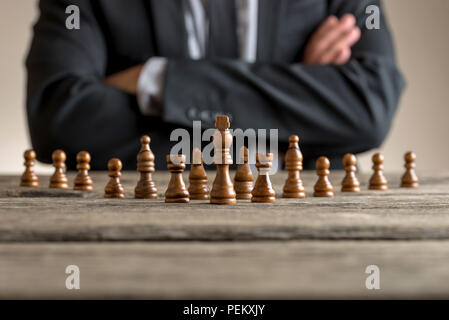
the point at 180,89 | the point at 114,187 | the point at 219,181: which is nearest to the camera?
the point at 219,181

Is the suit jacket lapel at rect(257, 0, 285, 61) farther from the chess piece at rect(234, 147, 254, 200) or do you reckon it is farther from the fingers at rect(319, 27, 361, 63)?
the chess piece at rect(234, 147, 254, 200)

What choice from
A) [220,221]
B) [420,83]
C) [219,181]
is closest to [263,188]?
[219,181]

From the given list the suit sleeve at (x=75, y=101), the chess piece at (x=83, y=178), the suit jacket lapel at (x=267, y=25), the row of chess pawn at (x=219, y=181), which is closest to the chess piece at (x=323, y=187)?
the row of chess pawn at (x=219, y=181)

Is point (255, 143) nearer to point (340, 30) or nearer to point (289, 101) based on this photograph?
point (289, 101)

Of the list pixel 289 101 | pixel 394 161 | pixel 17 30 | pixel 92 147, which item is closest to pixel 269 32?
pixel 289 101

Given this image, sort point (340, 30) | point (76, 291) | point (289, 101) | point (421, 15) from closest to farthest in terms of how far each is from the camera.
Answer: point (76, 291) → point (289, 101) → point (340, 30) → point (421, 15)

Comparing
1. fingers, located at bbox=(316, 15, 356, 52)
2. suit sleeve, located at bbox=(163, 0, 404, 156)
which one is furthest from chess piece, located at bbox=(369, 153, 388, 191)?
fingers, located at bbox=(316, 15, 356, 52)

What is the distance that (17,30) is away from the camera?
325cm

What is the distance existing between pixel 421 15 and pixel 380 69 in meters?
2.03

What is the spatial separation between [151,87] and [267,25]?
1.39ft

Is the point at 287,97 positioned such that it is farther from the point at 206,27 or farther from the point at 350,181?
the point at 350,181

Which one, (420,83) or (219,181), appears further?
(420,83)

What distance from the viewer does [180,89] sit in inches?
48.9

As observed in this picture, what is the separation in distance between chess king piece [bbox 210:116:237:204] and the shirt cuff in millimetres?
632
